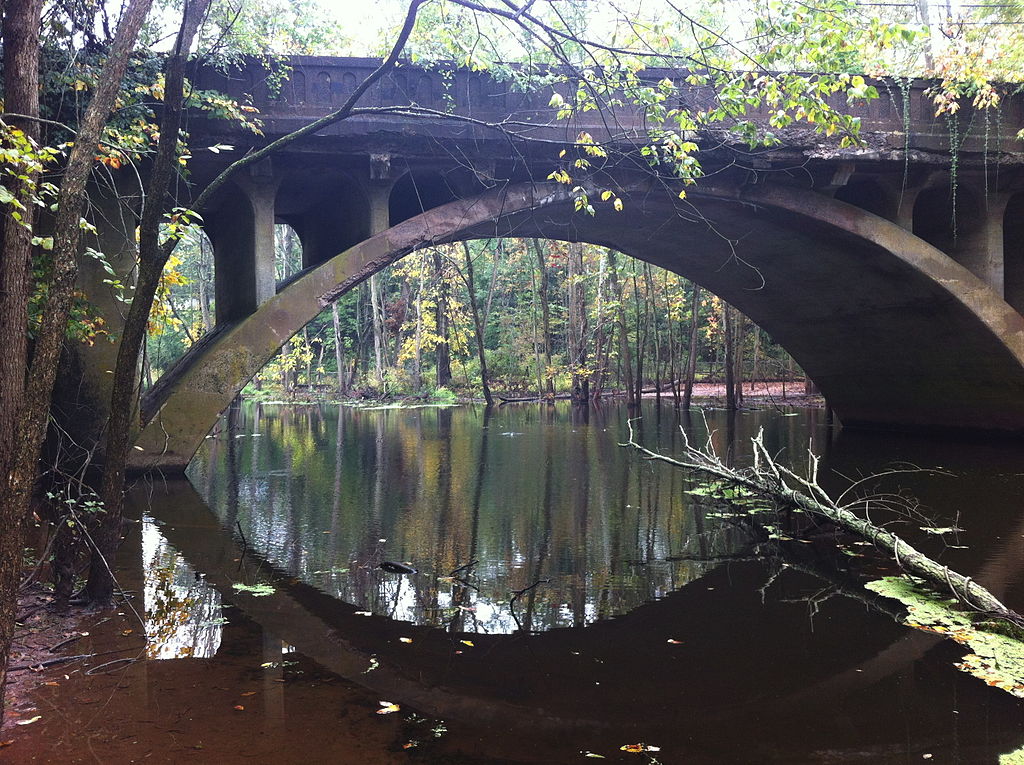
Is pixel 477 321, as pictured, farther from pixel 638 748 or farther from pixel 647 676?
pixel 638 748

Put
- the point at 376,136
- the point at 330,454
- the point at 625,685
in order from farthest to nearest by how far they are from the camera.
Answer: the point at 330,454
the point at 376,136
the point at 625,685

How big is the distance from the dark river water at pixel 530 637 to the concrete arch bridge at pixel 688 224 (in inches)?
117

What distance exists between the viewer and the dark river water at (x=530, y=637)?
3.45 m

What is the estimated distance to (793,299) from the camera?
58.8ft

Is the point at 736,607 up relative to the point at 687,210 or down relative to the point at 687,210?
down

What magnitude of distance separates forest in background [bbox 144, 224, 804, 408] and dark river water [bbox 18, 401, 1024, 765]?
19.5m

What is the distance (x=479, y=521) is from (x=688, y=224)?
870 centimetres

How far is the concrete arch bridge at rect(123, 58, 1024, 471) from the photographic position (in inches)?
426

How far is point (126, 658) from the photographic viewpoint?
14.3 ft

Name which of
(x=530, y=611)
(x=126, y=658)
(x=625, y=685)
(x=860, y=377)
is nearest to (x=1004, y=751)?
(x=625, y=685)

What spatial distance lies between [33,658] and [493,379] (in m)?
33.7

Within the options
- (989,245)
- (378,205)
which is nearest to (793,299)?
(989,245)

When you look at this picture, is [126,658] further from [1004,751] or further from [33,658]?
[1004,751]

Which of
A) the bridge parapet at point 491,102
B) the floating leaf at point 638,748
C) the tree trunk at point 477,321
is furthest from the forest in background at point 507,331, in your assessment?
the floating leaf at point 638,748
